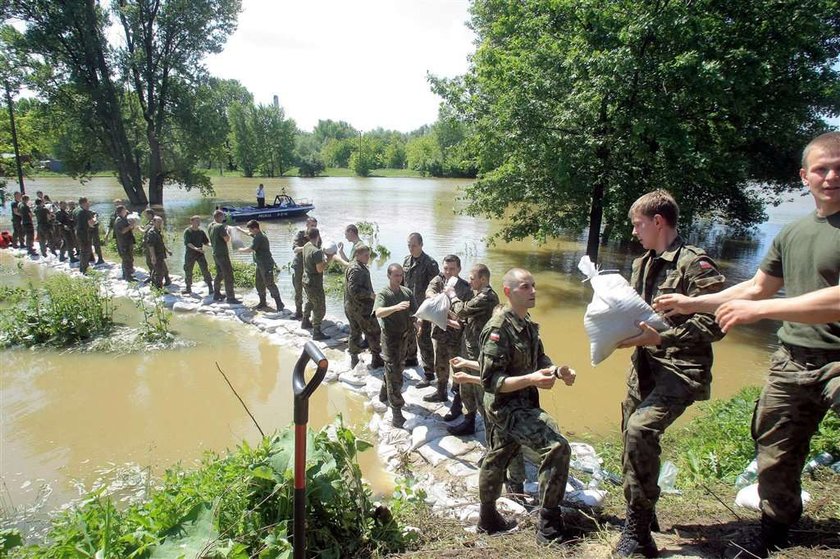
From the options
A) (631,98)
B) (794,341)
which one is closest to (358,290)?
(794,341)

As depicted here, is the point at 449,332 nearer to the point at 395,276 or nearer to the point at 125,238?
the point at 395,276

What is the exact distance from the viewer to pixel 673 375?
2936mm

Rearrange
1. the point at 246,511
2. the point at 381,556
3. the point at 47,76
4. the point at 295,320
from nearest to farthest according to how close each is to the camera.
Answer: the point at 246,511
the point at 381,556
the point at 295,320
the point at 47,76

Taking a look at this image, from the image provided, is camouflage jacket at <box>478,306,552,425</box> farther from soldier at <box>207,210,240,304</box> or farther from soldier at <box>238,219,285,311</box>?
soldier at <box>207,210,240,304</box>

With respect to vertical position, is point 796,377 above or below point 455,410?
above

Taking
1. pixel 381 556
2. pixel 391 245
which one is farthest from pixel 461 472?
pixel 391 245

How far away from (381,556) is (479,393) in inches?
92.4

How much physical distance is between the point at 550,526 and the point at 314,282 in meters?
6.01

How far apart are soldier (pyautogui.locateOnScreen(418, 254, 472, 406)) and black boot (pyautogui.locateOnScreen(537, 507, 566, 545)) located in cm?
252

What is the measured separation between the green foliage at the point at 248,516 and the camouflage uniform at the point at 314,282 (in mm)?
5046

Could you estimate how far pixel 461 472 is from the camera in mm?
4824

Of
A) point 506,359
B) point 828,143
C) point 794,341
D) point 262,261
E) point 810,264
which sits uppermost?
→ point 828,143

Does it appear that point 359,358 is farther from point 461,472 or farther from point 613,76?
point 613,76

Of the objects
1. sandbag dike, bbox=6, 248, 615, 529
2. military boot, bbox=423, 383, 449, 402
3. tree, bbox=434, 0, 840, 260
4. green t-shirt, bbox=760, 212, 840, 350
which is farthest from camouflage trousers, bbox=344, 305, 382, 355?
tree, bbox=434, 0, 840, 260
